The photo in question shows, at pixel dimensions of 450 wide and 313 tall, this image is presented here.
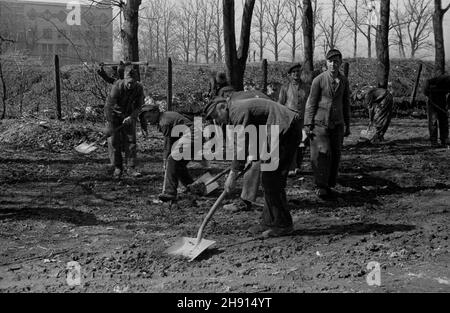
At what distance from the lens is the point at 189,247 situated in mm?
5453

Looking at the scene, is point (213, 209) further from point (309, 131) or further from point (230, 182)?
point (309, 131)

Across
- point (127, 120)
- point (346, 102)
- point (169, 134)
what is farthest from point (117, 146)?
point (346, 102)

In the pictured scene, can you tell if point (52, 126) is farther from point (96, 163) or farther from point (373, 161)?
point (373, 161)

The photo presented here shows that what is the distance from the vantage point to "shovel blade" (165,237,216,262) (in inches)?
209

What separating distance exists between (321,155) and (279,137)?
1.88 meters

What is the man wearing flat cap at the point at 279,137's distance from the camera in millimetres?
5574

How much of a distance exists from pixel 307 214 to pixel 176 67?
63.6 feet

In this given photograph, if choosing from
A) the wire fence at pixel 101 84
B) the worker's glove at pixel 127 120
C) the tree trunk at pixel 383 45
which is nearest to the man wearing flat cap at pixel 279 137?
the worker's glove at pixel 127 120

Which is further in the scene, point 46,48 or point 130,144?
point 46,48

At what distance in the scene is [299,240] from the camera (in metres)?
5.82

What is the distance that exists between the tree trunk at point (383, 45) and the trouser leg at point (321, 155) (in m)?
9.62

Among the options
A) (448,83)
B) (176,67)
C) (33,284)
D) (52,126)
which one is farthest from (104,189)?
(176,67)

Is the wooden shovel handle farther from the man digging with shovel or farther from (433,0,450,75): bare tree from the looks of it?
(433,0,450,75): bare tree

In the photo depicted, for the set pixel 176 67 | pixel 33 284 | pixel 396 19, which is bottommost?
pixel 33 284
